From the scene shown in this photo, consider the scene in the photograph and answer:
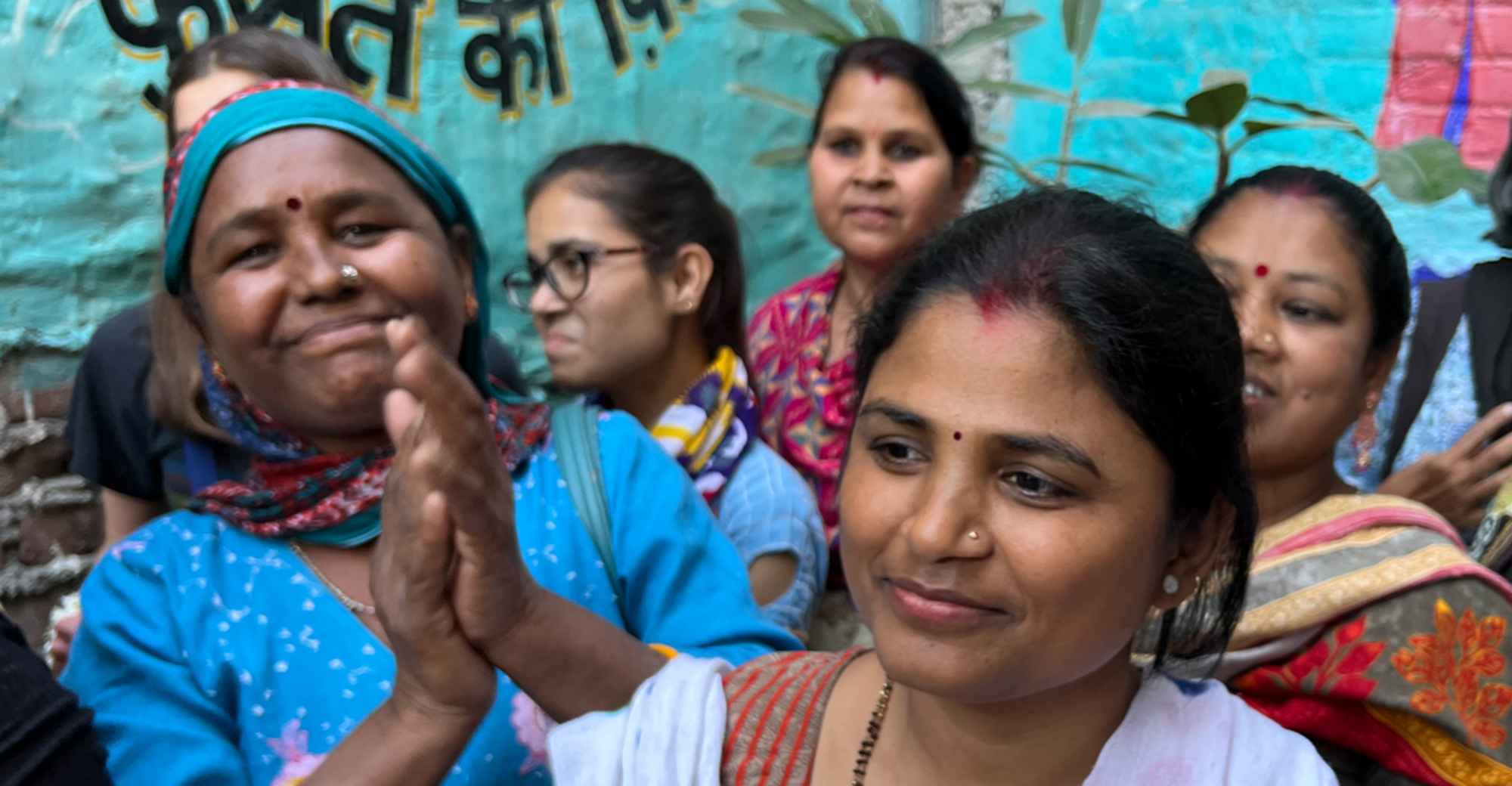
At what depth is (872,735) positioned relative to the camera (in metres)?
1.35

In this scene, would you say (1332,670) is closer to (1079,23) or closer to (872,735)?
(872,735)

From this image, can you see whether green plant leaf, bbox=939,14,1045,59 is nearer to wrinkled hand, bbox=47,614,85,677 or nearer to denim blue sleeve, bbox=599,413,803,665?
denim blue sleeve, bbox=599,413,803,665

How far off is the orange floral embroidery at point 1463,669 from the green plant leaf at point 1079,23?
2353mm

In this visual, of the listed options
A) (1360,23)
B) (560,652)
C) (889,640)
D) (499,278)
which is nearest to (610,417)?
(560,652)

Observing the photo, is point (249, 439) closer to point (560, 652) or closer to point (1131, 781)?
point (560, 652)

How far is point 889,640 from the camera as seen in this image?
46.4 inches

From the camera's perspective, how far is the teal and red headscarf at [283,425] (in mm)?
1506

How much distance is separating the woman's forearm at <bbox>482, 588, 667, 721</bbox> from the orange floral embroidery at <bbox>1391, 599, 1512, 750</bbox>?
1.09m

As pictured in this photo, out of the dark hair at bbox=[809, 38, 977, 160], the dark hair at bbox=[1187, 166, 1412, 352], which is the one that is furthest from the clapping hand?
the dark hair at bbox=[809, 38, 977, 160]

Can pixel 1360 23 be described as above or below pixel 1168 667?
above

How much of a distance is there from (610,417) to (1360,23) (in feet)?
10.2

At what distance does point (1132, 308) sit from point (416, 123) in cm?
283

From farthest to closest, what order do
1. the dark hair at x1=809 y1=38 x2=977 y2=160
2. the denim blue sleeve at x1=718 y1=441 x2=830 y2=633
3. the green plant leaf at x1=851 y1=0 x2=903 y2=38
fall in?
the green plant leaf at x1=851 y1=0 x2=903 y2=38 → the dark hair at x1=809 y1=38 x2=977 y2=160 → the denim blue sleeve at x1=718 y1=441 x2=830 y2=633

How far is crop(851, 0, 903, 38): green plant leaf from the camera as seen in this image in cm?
383
